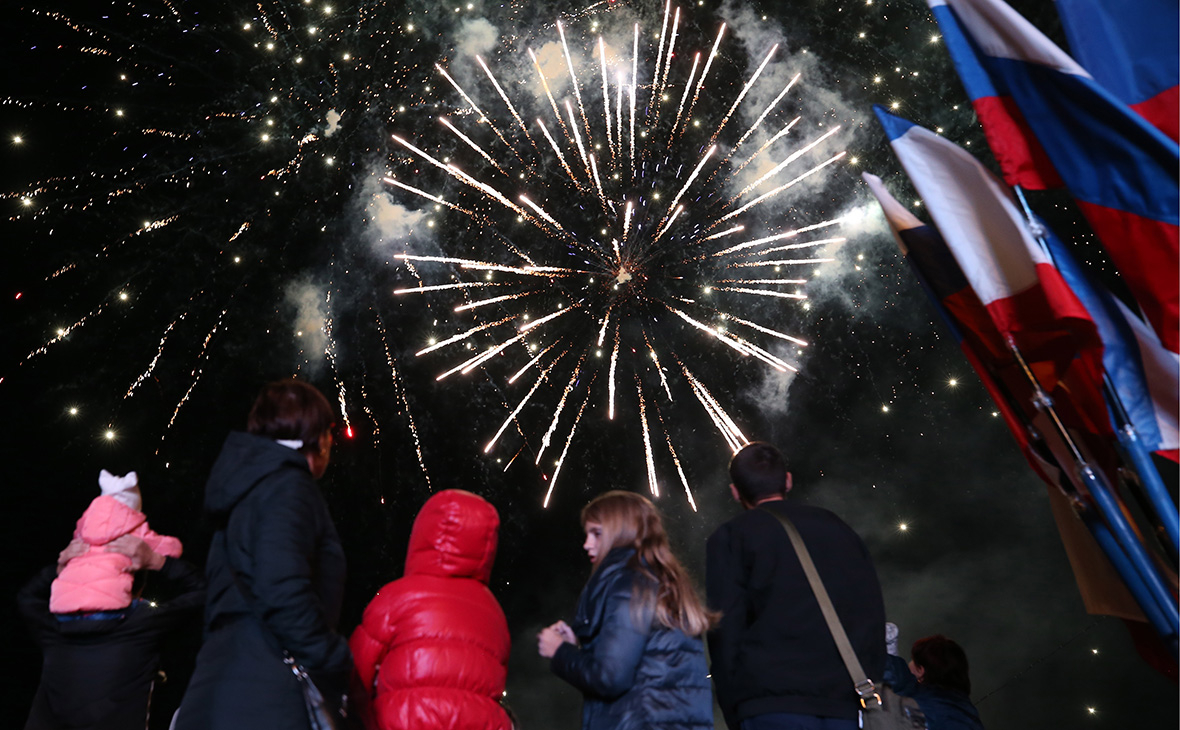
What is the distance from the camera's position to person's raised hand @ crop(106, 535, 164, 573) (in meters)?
3.64

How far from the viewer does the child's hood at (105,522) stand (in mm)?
3629

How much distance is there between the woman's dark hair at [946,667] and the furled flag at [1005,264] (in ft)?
6.78

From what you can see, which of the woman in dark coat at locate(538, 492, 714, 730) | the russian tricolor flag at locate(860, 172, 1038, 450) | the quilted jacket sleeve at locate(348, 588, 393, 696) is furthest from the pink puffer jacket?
the russian tricolor flag at locate(860, 172, 1038, 450)

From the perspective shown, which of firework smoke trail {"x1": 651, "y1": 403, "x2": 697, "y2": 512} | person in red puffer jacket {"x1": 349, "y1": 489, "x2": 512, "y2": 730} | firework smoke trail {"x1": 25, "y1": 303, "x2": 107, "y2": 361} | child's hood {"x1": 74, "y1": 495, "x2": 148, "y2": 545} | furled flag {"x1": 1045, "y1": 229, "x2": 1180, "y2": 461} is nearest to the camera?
furled flag {"x1": 1045, "y1": 229, "x2": 1180, "y2": 461}

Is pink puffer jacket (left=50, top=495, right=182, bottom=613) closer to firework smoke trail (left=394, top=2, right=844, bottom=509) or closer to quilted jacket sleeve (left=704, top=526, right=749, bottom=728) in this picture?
quilted jacket sleeve (left=704, top=526, right=749, bottom=728)

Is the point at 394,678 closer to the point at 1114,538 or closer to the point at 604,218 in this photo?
the point at 1114,538

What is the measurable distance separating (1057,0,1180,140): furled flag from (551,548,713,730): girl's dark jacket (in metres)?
2.06

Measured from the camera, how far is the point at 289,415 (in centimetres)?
270

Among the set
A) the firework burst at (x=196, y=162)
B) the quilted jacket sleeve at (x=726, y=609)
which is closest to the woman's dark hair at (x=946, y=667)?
the quilted jacket sleeve at (x=726, y=609)

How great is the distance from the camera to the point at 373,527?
15.7 m

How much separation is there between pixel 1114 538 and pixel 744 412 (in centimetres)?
1313

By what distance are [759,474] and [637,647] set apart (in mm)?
825

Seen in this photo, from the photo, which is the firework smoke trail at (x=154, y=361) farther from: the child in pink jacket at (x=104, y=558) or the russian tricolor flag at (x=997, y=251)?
the russian tricolor flag at (x=997, y=251)

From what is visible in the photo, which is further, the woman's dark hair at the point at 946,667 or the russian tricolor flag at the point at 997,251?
the woman's dark hair at the point at 946,667
